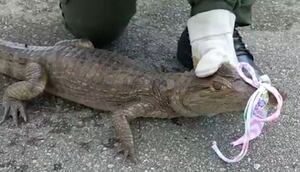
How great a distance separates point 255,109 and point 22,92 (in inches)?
48.5

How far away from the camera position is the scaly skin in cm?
286

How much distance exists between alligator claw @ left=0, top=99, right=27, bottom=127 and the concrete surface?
0.12 ft

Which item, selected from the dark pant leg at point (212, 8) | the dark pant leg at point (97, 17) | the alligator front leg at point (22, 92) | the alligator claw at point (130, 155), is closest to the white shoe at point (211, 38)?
the dark pant leg at point (212, 8)

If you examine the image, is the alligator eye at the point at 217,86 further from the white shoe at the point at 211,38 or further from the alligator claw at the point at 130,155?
the alligator claw at the point at 130,155

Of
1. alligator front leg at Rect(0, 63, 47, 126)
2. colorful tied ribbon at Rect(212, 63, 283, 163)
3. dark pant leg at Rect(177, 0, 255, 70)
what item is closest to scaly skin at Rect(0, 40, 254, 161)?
alligator front leg at Rect(0, 63, 47, 126)

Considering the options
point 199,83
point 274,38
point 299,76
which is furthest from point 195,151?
point 274,38

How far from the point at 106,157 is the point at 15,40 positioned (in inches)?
47.7

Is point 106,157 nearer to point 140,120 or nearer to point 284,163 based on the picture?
point 140,120

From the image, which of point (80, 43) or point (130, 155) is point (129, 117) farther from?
point (80, 43)

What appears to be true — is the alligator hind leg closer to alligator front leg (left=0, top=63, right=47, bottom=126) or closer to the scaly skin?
the scaly skin

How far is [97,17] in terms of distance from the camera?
3398 millimetres

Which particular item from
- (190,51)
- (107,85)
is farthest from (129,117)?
(190,51)

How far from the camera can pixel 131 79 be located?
3.05m

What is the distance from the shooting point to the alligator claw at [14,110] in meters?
3.04
